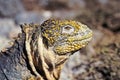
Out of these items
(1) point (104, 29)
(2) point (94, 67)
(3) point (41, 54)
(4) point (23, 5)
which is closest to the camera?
(3) point (41, 54)

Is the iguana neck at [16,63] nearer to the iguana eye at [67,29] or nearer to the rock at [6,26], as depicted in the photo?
the iguana eye at [67,29]

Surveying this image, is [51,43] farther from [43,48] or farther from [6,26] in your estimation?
[6,26]

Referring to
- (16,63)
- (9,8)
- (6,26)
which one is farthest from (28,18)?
(16,63)

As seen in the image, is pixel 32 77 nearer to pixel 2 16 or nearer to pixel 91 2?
pixel 2 16

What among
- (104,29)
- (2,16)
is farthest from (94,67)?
(2,16)

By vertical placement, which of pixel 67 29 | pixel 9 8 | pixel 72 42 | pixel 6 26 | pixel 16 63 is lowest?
pixel 9 8

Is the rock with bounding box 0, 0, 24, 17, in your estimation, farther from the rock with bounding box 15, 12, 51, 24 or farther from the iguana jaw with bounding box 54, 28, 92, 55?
the iguana jaw with bounding box 54, 28, 92, 55

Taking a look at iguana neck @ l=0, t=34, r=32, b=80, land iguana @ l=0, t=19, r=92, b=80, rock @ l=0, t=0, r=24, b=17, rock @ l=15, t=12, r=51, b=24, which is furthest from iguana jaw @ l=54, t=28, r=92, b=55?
rock @ l=0, t=0, r=24, b=17
